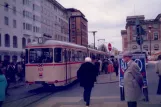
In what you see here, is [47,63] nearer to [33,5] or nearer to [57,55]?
[57,55]

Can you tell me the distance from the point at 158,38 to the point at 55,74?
87005 millimetres

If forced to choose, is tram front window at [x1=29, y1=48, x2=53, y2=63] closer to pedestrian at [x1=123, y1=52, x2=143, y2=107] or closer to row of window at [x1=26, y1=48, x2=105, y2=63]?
row of window at [x1=26, y1=48, x2=105, y2=63]

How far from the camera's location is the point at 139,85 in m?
7.10

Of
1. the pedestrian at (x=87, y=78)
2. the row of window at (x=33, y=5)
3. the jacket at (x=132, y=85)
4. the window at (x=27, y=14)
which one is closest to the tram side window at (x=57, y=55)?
the pedestrian at (x=87, y=78)

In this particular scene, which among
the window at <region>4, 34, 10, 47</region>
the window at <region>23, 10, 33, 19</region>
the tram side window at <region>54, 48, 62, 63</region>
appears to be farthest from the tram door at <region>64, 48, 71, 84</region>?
the window at <region>23, 10, 33, 19</region>

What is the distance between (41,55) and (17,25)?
38.7m

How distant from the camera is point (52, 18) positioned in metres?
80.4

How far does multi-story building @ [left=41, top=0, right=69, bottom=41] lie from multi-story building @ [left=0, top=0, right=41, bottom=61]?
489 centimetres

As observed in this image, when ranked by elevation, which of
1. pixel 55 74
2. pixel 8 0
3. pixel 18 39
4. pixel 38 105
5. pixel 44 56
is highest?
pixel 8 0

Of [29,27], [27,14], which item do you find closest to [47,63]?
[27,14]

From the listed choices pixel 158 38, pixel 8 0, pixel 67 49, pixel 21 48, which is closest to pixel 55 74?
pixel 67 49

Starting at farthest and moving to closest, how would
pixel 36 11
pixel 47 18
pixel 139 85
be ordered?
pixel 47 18 < pixel 36 11 < pixel 139 85

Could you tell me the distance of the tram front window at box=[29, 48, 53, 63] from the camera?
17.1m

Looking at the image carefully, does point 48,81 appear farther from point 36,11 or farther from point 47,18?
point 47,18
